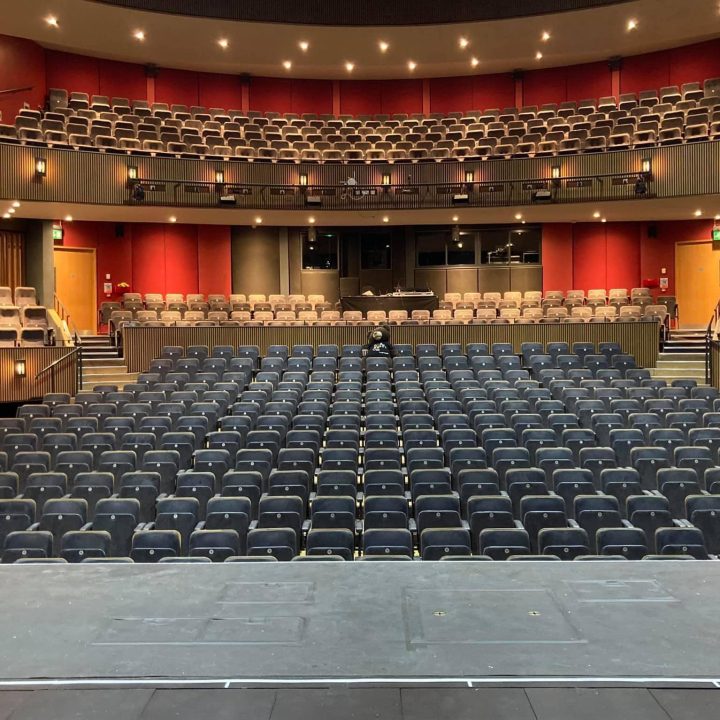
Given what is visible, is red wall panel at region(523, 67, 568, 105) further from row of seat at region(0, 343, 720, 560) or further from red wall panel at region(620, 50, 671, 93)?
row of seat at region(0, 343, 720, 560)

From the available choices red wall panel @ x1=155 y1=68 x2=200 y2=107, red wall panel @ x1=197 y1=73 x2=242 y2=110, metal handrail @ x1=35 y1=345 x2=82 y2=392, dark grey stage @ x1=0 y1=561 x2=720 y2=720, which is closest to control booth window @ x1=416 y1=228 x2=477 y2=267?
red wall panel @ x1=197 y1=73 x2=242 y2=110

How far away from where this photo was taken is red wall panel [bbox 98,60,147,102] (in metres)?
17.1

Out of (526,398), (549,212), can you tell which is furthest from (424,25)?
(526,398)

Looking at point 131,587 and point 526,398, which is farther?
point 526,398

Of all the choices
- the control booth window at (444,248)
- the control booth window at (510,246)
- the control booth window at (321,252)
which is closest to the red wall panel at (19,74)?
the control booth window at (321,252)

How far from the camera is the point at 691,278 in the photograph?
54.8 ft

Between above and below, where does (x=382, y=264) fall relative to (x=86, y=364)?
above

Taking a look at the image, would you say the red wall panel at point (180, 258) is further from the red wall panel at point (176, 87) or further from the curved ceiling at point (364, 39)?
the curved ceiling at point (364, 39)

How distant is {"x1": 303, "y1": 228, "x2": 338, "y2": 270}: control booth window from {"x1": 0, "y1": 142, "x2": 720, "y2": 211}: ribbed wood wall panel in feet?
8.78

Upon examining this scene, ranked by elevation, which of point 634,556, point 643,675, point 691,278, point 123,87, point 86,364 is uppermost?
point 123,87

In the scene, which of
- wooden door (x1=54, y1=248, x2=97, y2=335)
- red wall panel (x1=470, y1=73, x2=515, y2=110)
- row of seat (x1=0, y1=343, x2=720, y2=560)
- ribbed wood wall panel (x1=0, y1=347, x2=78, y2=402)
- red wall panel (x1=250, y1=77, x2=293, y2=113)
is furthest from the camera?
red wall panel (x1=250, y1=77, x2=293, y2=113)

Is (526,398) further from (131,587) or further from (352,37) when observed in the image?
(352,37)

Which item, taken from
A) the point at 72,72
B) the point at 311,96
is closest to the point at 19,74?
Answer: the point at 72,72

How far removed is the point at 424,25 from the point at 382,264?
512 cm
